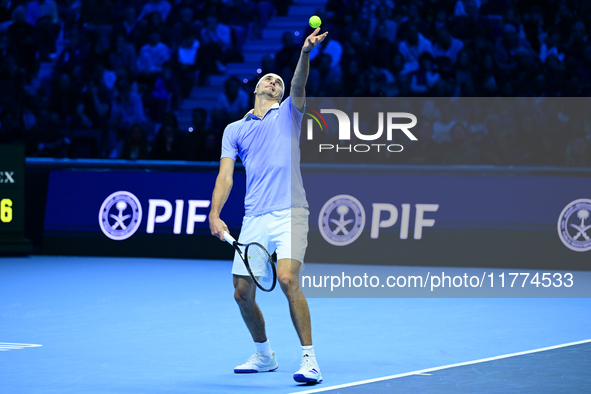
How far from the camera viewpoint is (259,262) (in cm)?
519

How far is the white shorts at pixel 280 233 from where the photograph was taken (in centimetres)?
514

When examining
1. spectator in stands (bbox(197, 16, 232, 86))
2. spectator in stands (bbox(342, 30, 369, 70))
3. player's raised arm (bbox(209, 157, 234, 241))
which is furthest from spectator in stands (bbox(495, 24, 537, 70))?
player's raised arm (bbox(209, 157, 234, 241))

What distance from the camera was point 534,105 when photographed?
1143cm

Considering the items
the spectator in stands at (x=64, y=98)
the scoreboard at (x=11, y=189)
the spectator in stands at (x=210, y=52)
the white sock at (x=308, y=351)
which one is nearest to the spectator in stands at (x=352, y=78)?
the spectator in stands at (x=210, y=52)

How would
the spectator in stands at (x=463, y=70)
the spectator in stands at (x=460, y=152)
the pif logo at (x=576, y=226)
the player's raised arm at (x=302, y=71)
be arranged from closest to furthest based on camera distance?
1. the player's raised arm at (x=302, y=71)
2. the pif logo at (x=576, y=226)
3. the spectator in stands at (x=460, y=152)
4. the spectator in stands at (x=463, y=70)

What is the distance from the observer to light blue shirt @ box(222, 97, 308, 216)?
17.2 feet

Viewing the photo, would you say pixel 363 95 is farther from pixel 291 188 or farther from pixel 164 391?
pixel 164 391

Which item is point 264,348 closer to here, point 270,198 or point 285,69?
point 270,198

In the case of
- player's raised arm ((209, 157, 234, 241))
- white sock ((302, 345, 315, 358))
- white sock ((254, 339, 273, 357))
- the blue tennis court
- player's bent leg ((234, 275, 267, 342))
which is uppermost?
player's raised arm ((209, 157, 234, 241))

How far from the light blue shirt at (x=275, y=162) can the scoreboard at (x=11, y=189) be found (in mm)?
7213

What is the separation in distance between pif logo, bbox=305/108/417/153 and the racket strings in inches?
240

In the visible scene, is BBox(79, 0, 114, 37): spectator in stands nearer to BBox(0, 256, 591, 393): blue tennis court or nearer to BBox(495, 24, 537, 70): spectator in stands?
BBox(495, 24, 537, 70): spectator in stands

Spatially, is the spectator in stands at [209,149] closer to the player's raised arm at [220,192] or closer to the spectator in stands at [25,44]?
the spectator in stands at [25,44]

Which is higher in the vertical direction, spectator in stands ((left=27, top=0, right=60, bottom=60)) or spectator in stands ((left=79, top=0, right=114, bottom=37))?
spectator in stands ((left=79, top=0, right=114, bottom=37))
